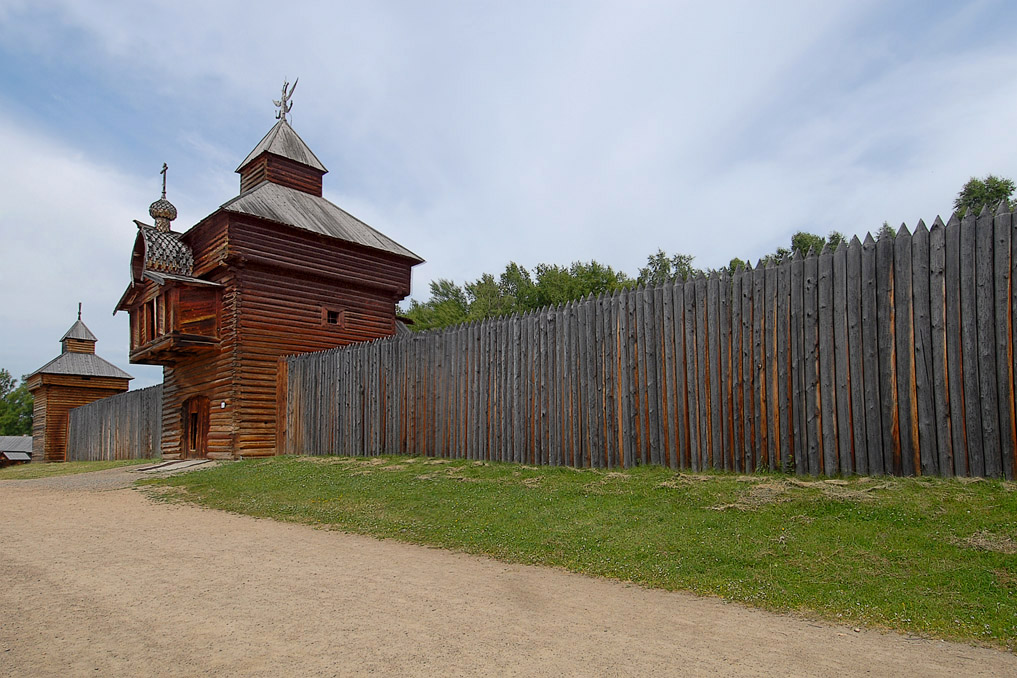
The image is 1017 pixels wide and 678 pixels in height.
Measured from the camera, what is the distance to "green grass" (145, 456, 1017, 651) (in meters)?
4.30

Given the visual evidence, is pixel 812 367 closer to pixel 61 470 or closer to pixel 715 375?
pixel 715 375

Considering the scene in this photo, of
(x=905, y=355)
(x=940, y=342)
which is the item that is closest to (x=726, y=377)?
(x=905, y=355)

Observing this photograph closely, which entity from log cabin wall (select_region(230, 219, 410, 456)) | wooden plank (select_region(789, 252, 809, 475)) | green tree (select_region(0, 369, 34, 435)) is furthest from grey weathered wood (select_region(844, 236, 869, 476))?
green tree (select_region(0, 369, 34, 435))

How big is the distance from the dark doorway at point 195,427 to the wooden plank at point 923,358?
693 inches

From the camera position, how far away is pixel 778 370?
752cm

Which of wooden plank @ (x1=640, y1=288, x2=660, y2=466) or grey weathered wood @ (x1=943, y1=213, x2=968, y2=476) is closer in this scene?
grey weathered wood @ (x1=943, y1=213, x2=968, y2=476)

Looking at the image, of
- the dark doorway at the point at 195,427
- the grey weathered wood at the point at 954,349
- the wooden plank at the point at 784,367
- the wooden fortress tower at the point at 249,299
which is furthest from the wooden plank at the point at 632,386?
the dark doorway at the point at 195,427

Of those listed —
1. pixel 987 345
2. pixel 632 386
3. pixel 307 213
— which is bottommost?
pixel 632 386

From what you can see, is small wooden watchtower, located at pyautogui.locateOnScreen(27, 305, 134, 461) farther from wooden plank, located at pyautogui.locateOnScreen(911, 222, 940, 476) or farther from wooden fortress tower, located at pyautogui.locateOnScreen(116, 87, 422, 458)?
wooden plank, located at pyautogui.locateOnScreen(911, 222, 940, 476)

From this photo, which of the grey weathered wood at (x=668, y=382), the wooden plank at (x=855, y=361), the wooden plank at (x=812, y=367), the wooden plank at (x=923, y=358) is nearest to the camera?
the wooden plank at (x=923, y=358)

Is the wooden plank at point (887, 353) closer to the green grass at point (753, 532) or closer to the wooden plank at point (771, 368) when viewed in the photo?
the green grass at point (753, 532)

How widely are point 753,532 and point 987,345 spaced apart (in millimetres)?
2901

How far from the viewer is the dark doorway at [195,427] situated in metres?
18.8

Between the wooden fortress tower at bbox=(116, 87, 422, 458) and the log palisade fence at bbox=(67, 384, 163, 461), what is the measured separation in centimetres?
276
